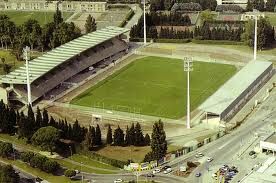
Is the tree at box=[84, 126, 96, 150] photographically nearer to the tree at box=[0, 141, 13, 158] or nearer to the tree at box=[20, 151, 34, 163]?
the tree at box=[20, 151, 34, 163]

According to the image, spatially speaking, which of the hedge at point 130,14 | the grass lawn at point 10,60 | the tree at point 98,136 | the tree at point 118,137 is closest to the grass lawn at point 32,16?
the hedge at point 130,14

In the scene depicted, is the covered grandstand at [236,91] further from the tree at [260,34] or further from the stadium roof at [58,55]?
the stadium roof at [58,55]

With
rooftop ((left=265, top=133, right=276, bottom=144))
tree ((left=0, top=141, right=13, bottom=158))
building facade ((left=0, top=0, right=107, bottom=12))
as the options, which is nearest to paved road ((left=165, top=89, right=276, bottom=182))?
rooftop ((left=265, top=133, right=276, bottom=144))

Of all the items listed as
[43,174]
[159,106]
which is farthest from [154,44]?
[43,174]

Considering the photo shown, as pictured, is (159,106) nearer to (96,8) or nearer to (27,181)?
(27,181)

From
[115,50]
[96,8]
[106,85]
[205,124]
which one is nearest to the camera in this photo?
[205,124]

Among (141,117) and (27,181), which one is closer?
(27,181)
